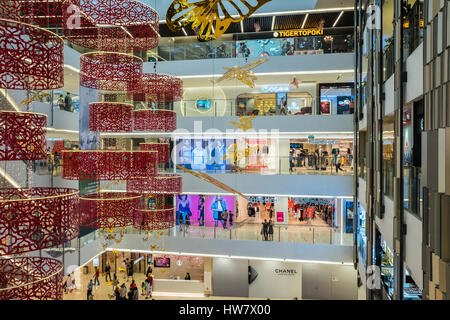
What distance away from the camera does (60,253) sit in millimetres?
9664

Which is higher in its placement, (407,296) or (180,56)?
(180,56)

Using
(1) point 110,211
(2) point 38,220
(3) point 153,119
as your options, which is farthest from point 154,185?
(2) point 38,220

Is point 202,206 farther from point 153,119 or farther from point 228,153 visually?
point 153,119

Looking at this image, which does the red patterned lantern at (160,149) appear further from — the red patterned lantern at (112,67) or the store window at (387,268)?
the store window at (387,268)

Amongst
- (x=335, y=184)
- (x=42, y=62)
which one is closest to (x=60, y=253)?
(x=42, y=62)

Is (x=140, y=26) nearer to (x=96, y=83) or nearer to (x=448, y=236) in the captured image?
(x=96, y=83)

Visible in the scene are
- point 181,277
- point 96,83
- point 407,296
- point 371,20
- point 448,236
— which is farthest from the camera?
point 181,277

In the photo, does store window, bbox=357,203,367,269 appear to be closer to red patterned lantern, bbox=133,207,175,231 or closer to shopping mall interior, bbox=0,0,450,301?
shopping mall interior, bbox=0,0,450,301

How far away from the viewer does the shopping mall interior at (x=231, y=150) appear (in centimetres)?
327

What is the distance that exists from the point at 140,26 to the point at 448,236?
5.07 meters

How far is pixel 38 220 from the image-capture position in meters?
2.65

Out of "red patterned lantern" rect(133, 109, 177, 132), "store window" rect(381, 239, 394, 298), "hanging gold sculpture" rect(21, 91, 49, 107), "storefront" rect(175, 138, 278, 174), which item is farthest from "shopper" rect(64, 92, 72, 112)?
"store window" rect(381, 239, 394, 298)

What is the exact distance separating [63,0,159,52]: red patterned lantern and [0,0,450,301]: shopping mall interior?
0.04 meters

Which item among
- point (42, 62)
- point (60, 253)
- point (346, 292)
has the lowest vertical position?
point (346, 292)
